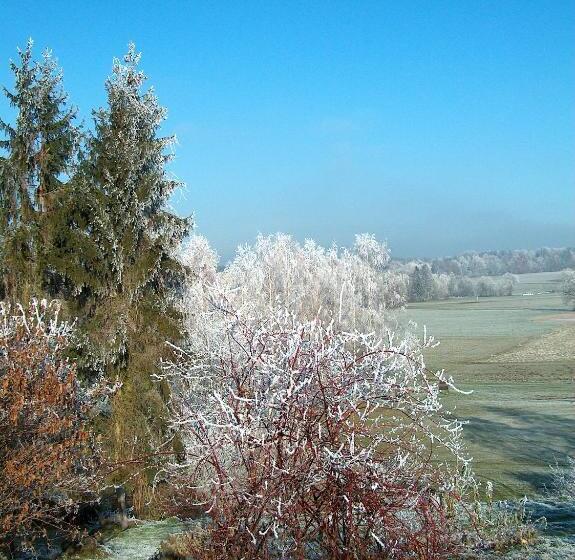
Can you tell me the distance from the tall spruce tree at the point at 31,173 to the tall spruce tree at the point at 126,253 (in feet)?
1.65

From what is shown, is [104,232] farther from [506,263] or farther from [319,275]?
[506,263]

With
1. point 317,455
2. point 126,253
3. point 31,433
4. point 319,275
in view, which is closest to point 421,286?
point 319,275

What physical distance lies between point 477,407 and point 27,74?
80.9 feet

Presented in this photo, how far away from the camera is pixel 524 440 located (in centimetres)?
2303

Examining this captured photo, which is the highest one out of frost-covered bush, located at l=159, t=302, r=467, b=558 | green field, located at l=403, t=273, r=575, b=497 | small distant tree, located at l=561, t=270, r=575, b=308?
frost-covered bush, located at l=159, t=302, r=467, b=558

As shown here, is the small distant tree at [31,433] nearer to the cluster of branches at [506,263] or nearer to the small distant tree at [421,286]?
the small distant tree at [421,286]

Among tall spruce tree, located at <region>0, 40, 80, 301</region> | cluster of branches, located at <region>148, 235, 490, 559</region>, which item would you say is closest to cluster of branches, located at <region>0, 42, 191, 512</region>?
tall spruce tree, located at <region>0, 40, 80, 301</region>

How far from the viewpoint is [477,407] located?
30781mm

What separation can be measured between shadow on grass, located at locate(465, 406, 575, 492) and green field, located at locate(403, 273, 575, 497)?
0.03 m

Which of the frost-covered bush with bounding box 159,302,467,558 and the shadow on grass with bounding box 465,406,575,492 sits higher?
the frost-covered bush with bounding box 159,302,467,558

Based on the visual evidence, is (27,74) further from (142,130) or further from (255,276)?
(255,276)

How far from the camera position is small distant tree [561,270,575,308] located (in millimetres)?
79875

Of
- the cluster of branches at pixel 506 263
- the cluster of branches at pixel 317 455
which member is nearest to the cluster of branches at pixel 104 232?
the cluster of branches at pixel 317 455

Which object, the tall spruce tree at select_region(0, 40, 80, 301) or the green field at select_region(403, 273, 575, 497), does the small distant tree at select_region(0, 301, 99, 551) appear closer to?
the tall spruce tree at select_region(0, 40, 80, 301)
